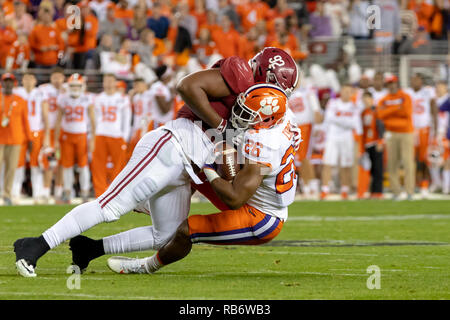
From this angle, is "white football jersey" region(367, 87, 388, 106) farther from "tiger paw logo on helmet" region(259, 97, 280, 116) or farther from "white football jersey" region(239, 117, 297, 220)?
"tiger paw logo on helmet" region(259, 97, 280, 116)

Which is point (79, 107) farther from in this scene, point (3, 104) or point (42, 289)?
point (42, 289)

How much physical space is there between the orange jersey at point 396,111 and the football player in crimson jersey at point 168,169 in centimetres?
1022

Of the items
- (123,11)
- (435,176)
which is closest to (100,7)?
(123,11)

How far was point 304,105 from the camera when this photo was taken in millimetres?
16656

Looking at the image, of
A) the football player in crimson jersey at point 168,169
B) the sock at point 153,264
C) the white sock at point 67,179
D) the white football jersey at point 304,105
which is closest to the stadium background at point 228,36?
the white football jersey at point 304,105

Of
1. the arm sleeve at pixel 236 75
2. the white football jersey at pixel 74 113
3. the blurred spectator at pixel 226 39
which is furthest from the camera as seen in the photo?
the blurred spectator at pixel 226 39

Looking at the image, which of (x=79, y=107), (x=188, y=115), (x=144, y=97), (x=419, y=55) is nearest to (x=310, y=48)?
(x=419, y=55)

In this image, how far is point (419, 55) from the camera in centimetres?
2012

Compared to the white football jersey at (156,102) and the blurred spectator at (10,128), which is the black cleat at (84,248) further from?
the white football jersey at (156,102)

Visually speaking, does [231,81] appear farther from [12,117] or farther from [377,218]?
[12,117]

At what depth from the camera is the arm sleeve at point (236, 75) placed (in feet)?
19.8

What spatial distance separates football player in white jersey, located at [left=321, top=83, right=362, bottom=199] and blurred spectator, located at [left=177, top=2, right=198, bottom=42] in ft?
12.0
